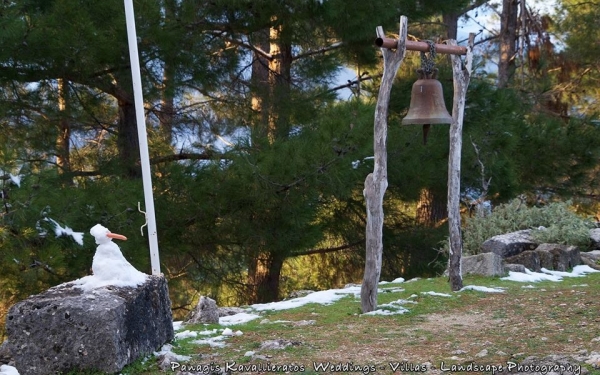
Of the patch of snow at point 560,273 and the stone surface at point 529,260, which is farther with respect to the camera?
the stone surface at point 529,260

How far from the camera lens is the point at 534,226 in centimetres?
1102

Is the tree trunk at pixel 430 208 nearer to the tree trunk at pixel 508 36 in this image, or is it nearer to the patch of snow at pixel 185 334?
the tree trunk at pixel 508 36

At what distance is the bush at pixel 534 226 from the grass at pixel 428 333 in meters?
2.54

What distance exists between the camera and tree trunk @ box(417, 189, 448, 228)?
13.9 meters

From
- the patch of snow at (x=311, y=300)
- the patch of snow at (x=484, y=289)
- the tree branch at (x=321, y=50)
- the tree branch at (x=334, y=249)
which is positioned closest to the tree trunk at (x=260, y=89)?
the tree branch at (x=321, y=50)

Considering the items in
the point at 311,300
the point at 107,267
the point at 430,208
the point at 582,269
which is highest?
the point at 430,208

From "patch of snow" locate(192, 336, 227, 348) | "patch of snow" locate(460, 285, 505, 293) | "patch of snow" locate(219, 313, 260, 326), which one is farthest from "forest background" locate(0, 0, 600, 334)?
"patch of snow" locate(192, 336, 227, 348)

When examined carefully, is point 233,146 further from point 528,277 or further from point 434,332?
point 434,332

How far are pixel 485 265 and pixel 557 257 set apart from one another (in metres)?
1.18

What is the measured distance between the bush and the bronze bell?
3.86m

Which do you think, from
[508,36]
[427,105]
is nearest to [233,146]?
[427,105]

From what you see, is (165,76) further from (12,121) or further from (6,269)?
(6,269)

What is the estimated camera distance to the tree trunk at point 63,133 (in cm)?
1083

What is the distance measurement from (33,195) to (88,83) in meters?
2.38
